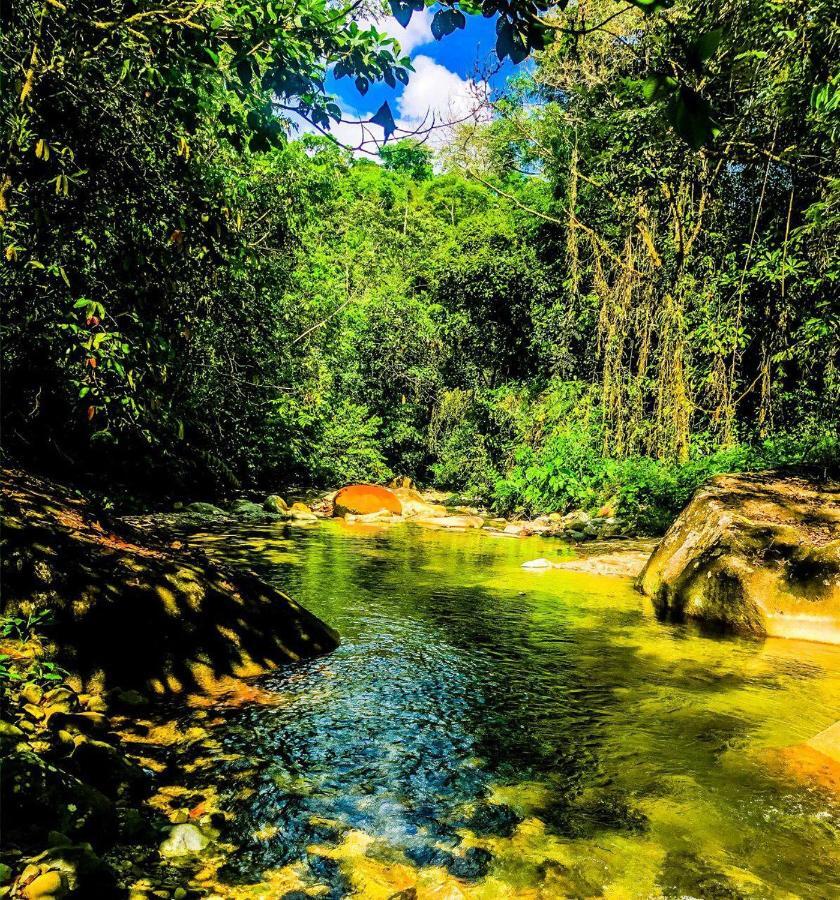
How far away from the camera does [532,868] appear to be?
2787 millimetres

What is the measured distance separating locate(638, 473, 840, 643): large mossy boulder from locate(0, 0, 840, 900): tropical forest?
0.04 m

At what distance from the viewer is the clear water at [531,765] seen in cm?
276

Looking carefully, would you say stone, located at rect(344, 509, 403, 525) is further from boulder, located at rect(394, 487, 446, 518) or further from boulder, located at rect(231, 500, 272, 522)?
boulder, located at rect(231, 500, 272, 522)

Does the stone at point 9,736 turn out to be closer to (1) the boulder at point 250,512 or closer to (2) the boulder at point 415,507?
(1) the boulder at point 250,512

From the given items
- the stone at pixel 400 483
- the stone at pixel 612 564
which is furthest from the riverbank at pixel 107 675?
the stone at pixel 400 483

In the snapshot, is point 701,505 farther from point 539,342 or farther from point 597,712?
point 539,342

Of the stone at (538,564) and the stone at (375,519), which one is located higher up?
the stone at (538,564)

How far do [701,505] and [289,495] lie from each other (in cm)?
1368

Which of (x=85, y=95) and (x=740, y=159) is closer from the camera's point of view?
(x=85, y=95)

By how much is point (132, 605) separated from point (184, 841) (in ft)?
6.88

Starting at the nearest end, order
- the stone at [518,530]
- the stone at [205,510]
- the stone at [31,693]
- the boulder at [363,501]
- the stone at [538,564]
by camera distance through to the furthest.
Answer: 1. the stone at [31,693]
2. the stone at [538,564]
3. the stone at [205,510]
4. the stone at [518,530]
5. the boulder at [363,501]

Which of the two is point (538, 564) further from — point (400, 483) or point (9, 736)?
point (400, 483)

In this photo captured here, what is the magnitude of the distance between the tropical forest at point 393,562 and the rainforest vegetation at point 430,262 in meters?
0.06

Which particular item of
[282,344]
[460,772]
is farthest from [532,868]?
[282,344]
